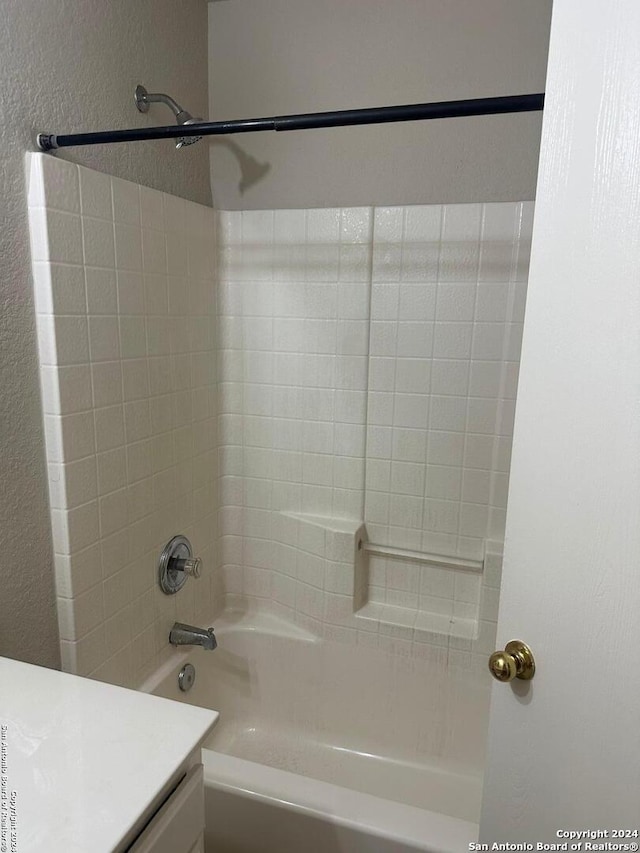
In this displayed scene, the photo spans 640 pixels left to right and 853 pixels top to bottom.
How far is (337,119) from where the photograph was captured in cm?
100

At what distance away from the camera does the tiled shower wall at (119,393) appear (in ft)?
3.85

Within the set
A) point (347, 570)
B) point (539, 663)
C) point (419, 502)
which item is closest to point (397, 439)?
point (419, 502)

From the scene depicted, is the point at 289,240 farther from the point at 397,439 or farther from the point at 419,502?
the point at 419,502

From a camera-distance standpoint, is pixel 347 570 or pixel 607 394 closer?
pixel 607 394

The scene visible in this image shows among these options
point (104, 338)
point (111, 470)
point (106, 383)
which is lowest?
point (111, 470)

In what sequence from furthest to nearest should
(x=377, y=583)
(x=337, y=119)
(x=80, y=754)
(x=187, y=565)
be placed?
1. (x=377, y=583)
2. (x=187, y=565)
3. (x=337, y=119)
4. (x=80, y=754)

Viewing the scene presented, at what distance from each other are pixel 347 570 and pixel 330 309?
2.68 feet

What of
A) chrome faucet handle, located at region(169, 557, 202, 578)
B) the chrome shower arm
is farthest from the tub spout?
the chrome shower arm

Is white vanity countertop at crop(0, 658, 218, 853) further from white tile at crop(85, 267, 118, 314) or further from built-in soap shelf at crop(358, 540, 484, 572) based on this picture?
built-in soap shelf at crop(358, 540, 484, 572)

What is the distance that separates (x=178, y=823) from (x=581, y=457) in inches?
28.8

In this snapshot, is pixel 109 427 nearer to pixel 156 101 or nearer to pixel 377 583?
pixel 156 101

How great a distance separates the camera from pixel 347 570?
1769mm

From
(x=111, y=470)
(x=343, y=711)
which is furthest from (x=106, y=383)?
(x=343, y=711)

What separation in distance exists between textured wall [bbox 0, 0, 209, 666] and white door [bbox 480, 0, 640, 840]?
945mm
